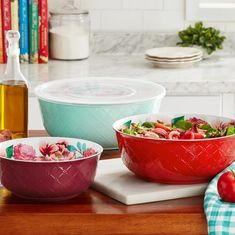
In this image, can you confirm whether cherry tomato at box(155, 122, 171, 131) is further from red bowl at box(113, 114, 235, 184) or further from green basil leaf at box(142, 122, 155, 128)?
red bowl at box(113, 114, 235, 184)

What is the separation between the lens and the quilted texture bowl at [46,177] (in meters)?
2.04

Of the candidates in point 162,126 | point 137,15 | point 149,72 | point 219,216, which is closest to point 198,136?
point 162,126

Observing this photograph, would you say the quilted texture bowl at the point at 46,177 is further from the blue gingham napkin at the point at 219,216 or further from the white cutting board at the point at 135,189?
the blue gingham napkin at the point at 219,216

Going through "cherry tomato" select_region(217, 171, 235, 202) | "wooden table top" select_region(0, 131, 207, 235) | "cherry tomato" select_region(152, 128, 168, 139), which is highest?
"cherry tomato" select_region(152, 128, 168, 139)

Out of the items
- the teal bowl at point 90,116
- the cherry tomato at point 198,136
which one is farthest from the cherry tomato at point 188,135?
the teal bowl at point 90,116

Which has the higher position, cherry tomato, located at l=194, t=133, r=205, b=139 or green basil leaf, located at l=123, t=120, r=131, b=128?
cherry tomato, located at l=194, t=133, r=205, b=139

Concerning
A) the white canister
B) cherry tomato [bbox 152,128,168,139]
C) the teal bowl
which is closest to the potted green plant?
the white canister

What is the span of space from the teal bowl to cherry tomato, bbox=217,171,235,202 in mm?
577

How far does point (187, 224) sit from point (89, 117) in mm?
626

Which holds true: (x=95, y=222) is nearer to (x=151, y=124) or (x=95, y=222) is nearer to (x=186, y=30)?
(x=151, y=124)

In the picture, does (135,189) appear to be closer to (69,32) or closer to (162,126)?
(162,126)

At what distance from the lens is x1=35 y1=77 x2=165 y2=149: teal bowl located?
2529 millimetres

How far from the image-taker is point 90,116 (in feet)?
8.31

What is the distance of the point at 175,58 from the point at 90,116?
5.64ft
